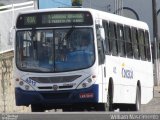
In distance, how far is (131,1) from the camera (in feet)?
214

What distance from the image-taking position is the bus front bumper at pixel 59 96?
817 inches

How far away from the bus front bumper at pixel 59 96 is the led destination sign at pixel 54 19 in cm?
197

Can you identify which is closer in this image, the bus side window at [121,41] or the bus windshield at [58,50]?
the bus windshield at [58,50]

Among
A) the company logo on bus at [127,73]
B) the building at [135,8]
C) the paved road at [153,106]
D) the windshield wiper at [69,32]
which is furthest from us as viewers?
the building at [135,8]

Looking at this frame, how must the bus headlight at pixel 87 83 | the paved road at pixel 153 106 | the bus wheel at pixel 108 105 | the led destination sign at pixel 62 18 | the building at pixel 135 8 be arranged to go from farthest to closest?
the building at pixel 135 8 < the paved road at pixel 153 106 < the bus wheel at pixel 108 105 < the led destination sign at pixel 62 18 < the bus headlight at pixel 87 83

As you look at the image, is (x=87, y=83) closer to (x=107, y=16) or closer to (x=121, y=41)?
(x=107, y=16)

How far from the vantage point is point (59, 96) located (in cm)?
2091

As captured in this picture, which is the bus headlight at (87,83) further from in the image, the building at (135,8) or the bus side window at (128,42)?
the building at (135,8)

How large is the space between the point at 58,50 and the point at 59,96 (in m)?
1.37

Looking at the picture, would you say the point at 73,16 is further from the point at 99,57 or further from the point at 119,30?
the point at 119,30

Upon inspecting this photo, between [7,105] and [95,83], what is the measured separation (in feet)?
20.4

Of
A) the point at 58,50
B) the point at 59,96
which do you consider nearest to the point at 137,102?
the point at 59,96
